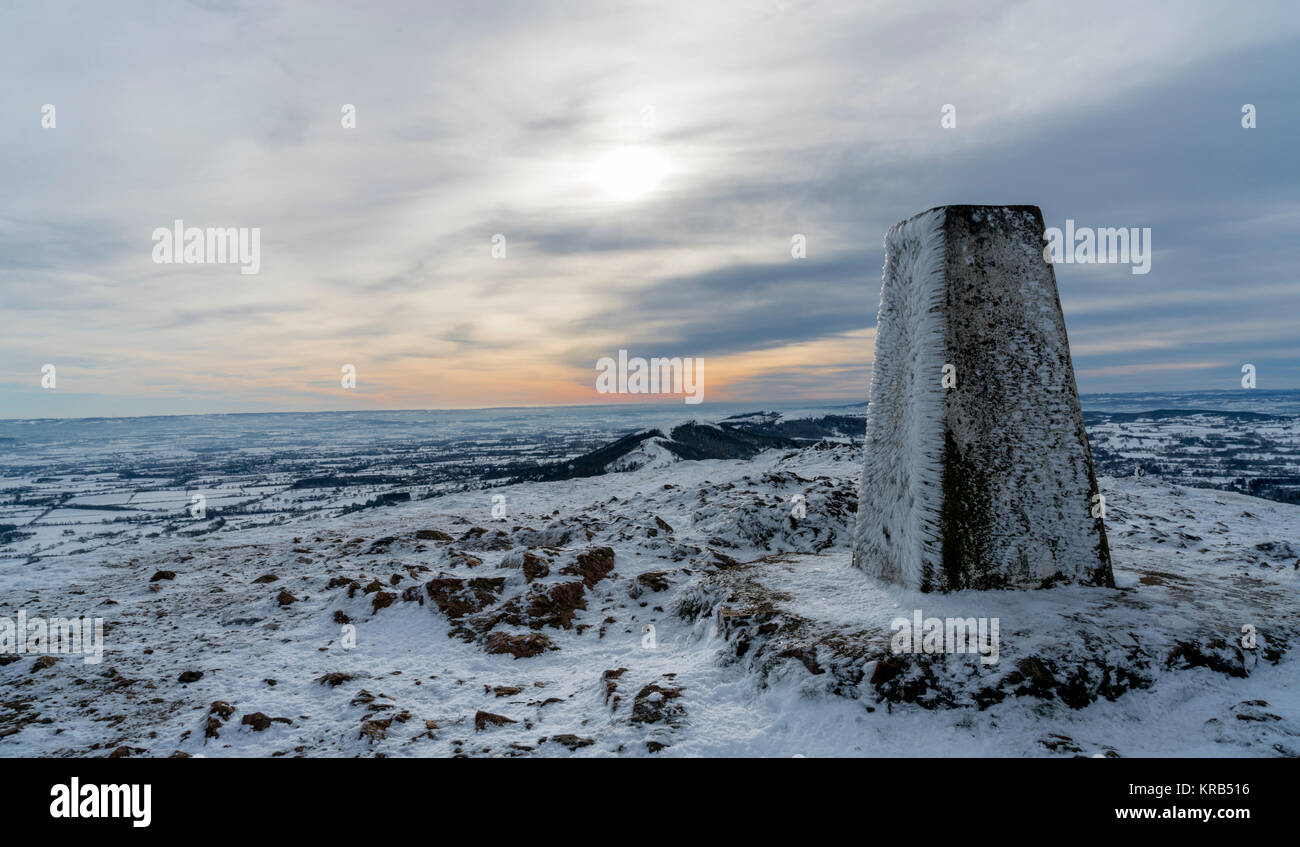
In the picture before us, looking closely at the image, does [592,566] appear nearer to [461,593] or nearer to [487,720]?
[461,593]

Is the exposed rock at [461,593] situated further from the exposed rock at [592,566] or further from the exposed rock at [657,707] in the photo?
the exposed rock at [657,707]

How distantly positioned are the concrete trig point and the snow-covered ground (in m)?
0.49

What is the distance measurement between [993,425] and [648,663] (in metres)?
5.42

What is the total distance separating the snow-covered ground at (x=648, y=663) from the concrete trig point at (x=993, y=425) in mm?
487

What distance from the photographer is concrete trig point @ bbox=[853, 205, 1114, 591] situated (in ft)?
23.3

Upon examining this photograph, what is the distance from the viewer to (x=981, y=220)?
7383 millimetres

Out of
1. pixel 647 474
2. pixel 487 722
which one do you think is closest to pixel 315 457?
pixel 647 474

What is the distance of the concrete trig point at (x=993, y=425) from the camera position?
7113 mm

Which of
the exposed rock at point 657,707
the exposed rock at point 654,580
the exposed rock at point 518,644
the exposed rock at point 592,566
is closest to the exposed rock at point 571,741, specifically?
the exposed rock at point 657,707

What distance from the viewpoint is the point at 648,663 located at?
7.16m

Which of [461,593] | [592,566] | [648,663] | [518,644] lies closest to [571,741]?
[648,663]

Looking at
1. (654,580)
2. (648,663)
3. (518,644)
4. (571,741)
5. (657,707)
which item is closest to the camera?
(571,741)

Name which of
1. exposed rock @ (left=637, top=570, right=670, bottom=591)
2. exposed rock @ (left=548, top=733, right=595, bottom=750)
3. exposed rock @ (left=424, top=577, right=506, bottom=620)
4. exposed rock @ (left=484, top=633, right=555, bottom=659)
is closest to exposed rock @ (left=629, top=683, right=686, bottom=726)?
exposed rock @ (left=548, top=733, right=595, bottom=750)

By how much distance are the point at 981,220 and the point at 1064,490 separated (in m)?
3.73
